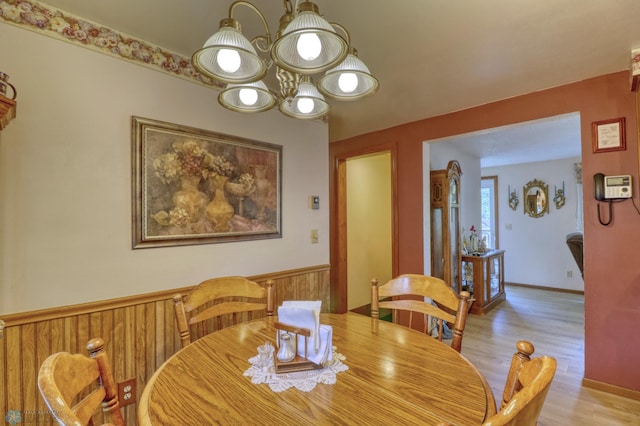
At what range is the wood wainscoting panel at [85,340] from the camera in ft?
4.50

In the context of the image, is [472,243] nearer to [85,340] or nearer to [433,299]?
[433,299]

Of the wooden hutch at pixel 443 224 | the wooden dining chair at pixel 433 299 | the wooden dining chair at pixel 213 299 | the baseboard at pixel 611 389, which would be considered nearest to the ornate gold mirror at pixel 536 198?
the wooden hutch at pixel 443 224

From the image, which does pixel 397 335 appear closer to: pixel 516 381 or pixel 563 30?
pixel 516 381

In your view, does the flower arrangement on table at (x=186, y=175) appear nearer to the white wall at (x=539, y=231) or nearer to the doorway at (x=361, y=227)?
the doorway at (x=361, y=227)

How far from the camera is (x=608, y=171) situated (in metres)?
2.09

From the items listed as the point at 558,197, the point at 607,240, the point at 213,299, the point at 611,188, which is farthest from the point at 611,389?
the point at 558,197

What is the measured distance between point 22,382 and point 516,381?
A: 205 centimetres

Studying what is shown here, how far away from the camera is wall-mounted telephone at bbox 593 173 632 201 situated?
200 centimetres

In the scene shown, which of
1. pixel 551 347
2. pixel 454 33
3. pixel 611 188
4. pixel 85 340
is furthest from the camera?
pixel 551 347

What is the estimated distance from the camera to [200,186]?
1978 millimetres

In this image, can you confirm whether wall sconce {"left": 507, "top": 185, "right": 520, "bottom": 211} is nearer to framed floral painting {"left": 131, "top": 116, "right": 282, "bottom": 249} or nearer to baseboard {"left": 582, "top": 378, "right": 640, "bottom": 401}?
baseboard {"left": 582, "top": 378, "right": 640, "bottom": 401}

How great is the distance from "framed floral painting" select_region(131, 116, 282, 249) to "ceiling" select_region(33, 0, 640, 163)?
22.3 inches

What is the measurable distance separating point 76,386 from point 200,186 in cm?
140

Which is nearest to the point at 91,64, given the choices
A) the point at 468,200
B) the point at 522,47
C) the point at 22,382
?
the point at 22,382
